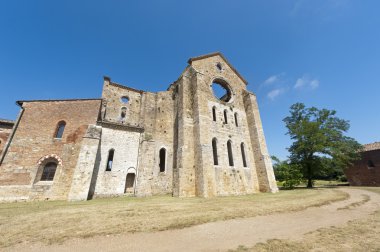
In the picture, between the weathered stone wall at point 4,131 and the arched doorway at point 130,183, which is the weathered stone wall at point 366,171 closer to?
the arched doorway at point 130,183

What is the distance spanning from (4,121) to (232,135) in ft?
74.3

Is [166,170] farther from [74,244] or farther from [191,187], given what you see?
[74,244]

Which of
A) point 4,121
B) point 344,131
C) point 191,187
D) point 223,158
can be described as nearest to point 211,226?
point 191,187

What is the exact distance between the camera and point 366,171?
23266mm

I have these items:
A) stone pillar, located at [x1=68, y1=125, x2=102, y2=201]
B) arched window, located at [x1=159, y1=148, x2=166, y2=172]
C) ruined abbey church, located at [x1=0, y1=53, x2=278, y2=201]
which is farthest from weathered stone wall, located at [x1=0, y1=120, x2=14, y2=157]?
arched window, located at [x1=159, y1=148, x2=166, y2=172]

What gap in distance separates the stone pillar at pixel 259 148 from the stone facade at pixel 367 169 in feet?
63.7

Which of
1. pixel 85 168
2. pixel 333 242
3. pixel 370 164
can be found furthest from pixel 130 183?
pixel 370 164

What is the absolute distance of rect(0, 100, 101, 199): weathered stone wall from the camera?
12195 millimetres

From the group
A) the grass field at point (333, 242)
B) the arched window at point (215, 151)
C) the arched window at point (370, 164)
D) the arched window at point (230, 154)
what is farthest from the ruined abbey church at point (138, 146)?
the arched window at point (370, 164)

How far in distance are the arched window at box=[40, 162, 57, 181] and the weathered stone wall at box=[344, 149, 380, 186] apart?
38882 millimetres

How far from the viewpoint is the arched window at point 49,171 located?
42.8ft

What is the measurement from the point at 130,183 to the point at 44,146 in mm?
7902

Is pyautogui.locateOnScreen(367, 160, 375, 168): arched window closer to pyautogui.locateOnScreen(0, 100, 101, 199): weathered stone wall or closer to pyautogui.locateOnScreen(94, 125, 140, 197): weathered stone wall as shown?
pyautogui.locateOnScreen(94, 125, 140, 197): weathered stone wall

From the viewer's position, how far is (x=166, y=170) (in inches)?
613
